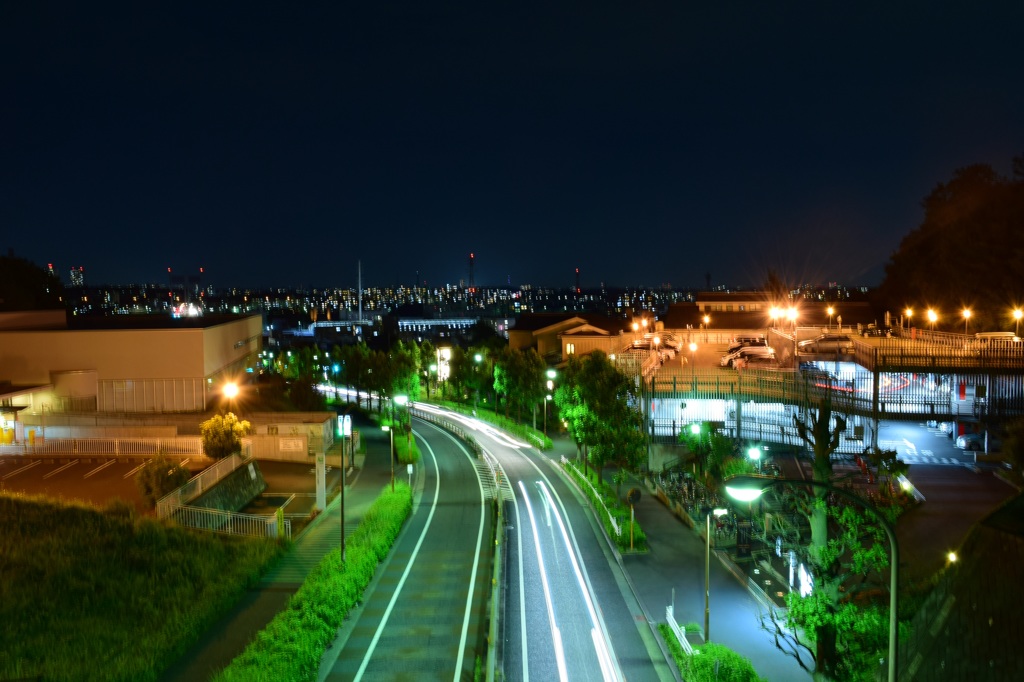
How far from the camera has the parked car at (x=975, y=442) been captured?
19.3m

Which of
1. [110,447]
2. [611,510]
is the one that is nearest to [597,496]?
[611,510]

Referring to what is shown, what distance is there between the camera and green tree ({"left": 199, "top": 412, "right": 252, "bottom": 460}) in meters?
24.5

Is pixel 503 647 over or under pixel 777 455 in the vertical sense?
under

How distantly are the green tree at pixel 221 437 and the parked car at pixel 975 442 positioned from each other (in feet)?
73.7

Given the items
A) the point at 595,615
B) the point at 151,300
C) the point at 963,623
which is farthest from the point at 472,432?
the point at 151,300

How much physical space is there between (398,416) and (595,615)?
94.4 ft

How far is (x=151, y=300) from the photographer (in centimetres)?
18712

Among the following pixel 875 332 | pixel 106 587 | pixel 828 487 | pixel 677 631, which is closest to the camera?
pixel 828 487

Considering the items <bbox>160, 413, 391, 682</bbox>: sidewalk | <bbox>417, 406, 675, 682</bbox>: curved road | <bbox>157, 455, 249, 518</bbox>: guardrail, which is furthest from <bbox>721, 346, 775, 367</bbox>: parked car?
<bbox>157, 455, 249, 518</bbox>: guardrail

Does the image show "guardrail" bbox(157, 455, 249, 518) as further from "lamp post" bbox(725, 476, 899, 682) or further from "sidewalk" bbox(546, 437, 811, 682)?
"lamp post" bbox(725, 476, 899, 682)

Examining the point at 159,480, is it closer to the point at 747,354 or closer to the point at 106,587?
the point at 106,587

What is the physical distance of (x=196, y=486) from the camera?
2031 centimetres

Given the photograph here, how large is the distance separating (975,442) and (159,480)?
22.4 m

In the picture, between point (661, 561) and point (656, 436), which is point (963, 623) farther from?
point (656, 436)
